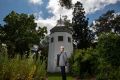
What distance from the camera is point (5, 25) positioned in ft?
216

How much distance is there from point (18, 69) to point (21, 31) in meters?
58.3

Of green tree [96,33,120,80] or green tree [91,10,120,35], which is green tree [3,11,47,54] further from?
green tree [96,33,120,80]

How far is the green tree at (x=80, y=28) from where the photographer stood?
239ft

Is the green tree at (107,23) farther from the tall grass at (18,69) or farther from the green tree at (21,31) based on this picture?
the tall grass at (18,69)

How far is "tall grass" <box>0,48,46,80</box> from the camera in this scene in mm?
6625

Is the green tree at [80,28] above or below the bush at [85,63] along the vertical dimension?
above

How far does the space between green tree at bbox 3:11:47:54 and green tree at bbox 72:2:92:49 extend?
11.1 meters

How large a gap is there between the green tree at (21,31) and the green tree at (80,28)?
1110 centimetres

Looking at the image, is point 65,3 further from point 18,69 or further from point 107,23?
point 18,69

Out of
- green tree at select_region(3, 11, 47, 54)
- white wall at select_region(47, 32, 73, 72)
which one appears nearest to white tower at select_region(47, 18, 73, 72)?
white wall at select_region(47, 32, 73, 72)

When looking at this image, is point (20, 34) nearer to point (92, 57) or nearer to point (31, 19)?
point (31, 19)

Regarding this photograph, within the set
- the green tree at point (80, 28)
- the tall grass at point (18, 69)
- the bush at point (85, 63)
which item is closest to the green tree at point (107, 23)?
the green tree at point (80, 28)

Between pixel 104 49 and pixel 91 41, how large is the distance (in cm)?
5584

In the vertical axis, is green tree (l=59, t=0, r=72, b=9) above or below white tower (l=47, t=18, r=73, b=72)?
above
